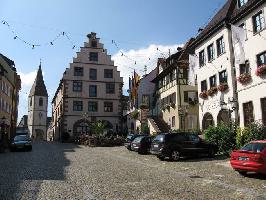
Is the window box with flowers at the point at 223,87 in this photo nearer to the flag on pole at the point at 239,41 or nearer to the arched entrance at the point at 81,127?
the flag on pole at the point at 239,41

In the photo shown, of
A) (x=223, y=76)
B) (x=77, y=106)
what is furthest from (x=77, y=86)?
(x=223, y=76)

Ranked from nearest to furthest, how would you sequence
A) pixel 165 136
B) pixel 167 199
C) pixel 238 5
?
pixel 167 199 → pixel 165 136 → pixel 238 5

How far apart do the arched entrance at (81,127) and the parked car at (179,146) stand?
35790 mm

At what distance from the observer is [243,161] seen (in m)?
12.5

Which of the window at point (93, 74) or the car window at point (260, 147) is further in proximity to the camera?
the window at point (93, 74)

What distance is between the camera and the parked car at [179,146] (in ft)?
64.5

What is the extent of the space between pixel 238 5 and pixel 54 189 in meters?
21.5

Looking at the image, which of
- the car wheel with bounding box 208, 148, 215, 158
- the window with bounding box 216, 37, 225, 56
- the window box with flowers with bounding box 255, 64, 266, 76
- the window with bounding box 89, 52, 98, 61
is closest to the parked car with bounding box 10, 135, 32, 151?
the car wheel with bounding box 208, 148, 215, 158

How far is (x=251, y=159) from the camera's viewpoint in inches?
482

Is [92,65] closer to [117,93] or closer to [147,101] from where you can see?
[117,93]

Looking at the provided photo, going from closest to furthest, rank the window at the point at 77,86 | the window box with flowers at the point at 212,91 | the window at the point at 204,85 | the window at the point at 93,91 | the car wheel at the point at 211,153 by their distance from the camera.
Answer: the car wheel at the point at 211,153 < the window box with flowers at the point at 212,91 < the window at the point at 204,85 < the window at the point at 77,86 < the window at the point at 93,91

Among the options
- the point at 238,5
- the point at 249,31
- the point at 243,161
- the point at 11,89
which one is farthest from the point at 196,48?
the point at 11,89

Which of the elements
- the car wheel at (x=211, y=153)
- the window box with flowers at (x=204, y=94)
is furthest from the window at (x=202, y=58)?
the car wheel at (x=211, y=153)

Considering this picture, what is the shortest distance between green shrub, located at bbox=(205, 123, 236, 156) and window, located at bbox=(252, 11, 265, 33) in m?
6.68
